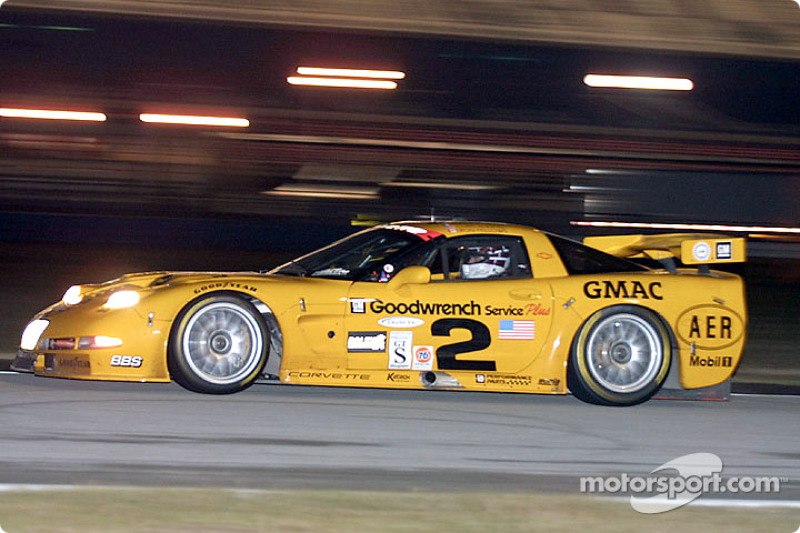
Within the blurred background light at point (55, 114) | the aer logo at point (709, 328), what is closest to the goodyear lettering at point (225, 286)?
the aer logo at point (709, 328)

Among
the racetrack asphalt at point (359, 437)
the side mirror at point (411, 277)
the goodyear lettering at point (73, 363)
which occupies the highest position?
the side mirror at point (411, 277)

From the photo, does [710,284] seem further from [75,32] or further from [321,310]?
[75,32]

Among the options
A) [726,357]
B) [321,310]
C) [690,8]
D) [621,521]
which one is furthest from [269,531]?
[690,8]

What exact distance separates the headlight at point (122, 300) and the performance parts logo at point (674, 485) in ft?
9.85

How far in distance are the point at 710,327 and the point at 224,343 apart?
3.12m

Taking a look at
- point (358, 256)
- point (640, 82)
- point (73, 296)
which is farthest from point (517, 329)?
point (640, 82)

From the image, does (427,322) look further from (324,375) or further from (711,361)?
(711,361)

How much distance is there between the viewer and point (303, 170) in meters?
12.3

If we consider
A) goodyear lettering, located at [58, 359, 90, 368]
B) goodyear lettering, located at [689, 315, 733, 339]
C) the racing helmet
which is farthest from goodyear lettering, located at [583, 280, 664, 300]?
goodyear lettering, located at [58, 359, 90, 368]

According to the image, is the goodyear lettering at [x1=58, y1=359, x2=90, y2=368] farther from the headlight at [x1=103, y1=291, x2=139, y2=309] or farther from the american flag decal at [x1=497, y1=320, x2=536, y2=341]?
the american flag decal at [x1=497, y1=320, x2=536, y2=341]

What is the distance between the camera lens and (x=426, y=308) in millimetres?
6641

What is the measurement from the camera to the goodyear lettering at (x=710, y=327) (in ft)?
22.8

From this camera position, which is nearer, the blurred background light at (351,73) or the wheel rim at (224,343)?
the wheel rim at (224,343)

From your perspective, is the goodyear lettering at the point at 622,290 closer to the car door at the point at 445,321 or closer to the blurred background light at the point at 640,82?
the car door at the point at 445,321
